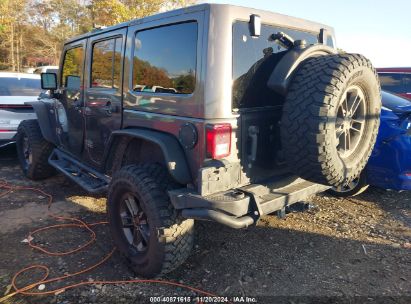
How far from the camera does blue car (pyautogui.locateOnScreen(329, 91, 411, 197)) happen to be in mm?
3863

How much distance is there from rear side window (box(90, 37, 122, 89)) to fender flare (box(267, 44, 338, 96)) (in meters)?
1.57

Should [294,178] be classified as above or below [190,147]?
below

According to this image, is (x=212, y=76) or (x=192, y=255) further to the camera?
(x=192, y=255)

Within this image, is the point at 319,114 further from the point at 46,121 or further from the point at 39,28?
the point at 39,28

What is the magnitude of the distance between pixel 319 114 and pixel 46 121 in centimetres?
414

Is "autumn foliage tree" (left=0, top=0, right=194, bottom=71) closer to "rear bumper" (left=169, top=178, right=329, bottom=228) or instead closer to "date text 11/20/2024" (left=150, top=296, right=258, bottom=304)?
"rear bumper" (left=169, top=178, right=329, bottom=228)

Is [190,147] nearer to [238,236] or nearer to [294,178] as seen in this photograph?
[294,178]

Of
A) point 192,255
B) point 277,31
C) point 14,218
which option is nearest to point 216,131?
point 277,31

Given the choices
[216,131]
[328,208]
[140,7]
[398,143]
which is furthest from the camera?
[140,7]

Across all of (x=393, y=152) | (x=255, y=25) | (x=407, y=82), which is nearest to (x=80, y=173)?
(x=255, y=25)

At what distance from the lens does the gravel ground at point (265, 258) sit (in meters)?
2.71

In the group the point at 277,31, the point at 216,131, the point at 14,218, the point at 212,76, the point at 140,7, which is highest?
the point at 140,7

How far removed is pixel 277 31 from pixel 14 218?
3.57 metres

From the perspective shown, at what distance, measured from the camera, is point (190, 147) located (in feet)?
8.38
